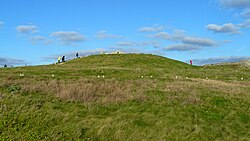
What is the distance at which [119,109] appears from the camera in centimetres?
1797

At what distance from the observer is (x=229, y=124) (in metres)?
16.2

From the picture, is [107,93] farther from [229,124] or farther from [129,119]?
[229,124]

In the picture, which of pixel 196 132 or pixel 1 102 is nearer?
pixel 196 132

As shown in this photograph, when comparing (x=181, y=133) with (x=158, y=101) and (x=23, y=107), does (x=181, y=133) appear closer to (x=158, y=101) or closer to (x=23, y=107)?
(x=158, y=101)

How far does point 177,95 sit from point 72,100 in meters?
7.90

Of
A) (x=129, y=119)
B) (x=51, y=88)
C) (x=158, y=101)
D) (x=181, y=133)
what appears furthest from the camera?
(x=51, y=88)

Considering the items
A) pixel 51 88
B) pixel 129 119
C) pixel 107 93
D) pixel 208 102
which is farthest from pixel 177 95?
pixel 51 88

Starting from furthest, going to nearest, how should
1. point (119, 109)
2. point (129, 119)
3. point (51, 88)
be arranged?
point (51, 88), point (119, 109), point (129, 119)

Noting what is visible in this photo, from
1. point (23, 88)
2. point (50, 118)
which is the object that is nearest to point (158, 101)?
point (50, 118)

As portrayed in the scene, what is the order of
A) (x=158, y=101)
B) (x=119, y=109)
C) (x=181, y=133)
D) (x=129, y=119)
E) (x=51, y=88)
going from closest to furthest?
(x=181, y=133) < (x=129, y=119) < (x=119, y=109) < (x=158, y=101) < (x=51, y=88)

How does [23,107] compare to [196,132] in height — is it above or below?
above

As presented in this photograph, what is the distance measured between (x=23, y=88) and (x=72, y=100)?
4254 millimetres

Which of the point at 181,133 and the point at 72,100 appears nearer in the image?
the point at 181,133

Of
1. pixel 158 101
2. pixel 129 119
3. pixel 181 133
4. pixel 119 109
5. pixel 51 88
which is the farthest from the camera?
pixel 51 88
